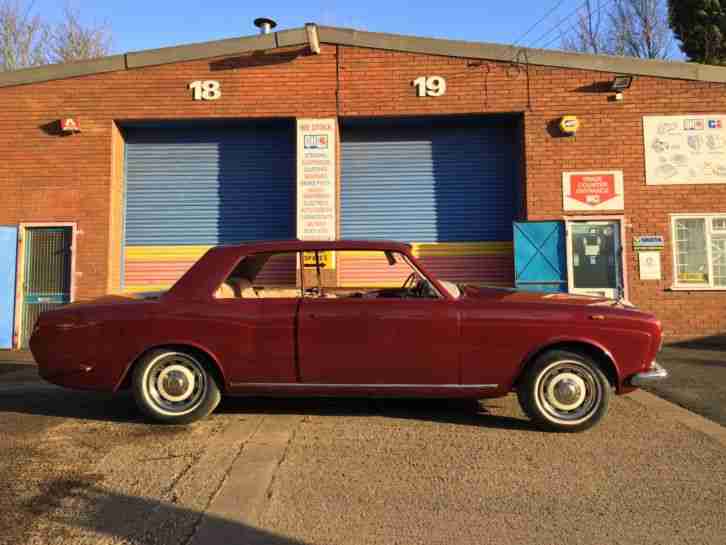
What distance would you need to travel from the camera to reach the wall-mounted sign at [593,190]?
396 inches

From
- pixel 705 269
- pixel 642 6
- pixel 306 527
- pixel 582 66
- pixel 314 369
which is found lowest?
pixel 306 527

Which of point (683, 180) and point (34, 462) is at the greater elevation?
point (683, 180)

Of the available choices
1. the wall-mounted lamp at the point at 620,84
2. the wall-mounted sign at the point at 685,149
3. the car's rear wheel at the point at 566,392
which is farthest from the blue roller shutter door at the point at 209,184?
the car's rear wheel at the point at 566,392

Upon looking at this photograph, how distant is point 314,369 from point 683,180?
28.1 feet

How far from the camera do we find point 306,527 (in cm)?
296

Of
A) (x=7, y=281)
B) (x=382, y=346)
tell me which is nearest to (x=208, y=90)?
(x=7, y=281)

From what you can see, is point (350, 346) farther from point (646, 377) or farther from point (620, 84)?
point (620, 84)

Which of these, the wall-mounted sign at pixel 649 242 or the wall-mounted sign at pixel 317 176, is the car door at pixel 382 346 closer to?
the wall-mounted sign at pixel 317 176

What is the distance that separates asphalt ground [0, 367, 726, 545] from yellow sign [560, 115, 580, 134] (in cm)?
638

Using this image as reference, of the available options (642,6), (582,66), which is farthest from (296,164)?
(642,6)

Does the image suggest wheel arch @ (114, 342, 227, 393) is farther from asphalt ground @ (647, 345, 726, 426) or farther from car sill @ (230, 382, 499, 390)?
asphalt ground @ (647, 345, 726, 426)

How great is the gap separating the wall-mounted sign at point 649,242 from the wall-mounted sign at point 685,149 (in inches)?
39.4

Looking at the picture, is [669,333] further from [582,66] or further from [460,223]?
[582,66]

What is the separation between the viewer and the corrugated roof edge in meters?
10.1
